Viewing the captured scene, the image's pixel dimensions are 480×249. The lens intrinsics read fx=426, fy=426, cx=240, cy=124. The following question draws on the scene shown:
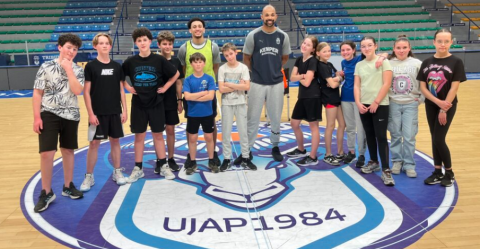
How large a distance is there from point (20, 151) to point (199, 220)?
11.8ft

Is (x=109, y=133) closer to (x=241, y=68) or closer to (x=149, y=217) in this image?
(x=149, y=217)

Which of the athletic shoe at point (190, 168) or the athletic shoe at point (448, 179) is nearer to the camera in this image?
the athletic shoe at point (448, 179)

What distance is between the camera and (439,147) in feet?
13.2

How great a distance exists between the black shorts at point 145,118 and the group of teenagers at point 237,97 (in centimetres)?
1

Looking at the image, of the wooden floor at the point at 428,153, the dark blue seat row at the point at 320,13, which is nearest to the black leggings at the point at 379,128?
the wooden floor at the point at 428,153

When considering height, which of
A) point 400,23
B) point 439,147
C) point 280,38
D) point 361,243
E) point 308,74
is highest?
point 400,23

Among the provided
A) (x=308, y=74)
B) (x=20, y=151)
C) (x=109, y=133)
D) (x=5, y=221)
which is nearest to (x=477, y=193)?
(x=308, y=74)

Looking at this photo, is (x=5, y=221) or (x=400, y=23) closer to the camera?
(x=5, y=221)

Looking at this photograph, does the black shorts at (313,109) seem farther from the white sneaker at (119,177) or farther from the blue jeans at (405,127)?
the white sneaker at (119,177)

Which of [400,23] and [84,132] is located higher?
[400,23]

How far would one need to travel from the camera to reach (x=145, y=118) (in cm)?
432

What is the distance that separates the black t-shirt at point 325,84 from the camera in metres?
4.64

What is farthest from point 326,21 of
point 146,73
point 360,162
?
point 146,73

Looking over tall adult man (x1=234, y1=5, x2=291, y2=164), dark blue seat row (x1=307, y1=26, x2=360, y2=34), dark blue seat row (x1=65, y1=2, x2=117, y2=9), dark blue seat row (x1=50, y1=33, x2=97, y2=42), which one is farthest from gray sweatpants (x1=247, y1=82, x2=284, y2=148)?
dark blue seat row (x1=65, y1=2, x2=117, y2=9)
